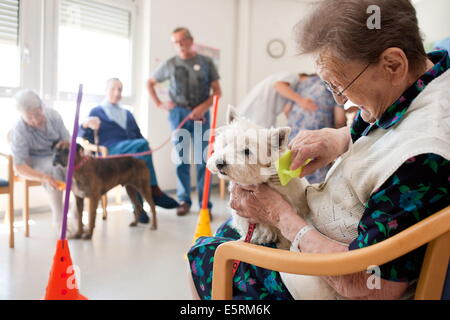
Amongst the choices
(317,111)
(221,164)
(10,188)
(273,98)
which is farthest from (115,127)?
(221,164)

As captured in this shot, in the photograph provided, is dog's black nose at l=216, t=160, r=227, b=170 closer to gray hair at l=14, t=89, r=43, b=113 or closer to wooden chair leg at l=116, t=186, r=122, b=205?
gray hair at l=14, t=89, r=43, b=113

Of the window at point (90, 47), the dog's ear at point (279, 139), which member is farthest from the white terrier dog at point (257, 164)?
the window at point (90, 47)

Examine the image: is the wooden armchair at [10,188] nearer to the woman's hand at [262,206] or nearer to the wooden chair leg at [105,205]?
the wooden chair leg at [105,205]

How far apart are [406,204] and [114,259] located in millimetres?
1952

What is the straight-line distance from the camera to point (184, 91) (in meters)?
2.89

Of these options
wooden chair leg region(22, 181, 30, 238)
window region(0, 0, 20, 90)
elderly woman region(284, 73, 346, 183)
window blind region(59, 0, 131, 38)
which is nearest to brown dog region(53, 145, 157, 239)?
wooden chair leg region(22, 181, 30, 238)

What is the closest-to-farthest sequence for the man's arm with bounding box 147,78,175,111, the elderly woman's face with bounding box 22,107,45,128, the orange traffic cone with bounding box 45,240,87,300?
the orange traffic cone with bounding box 45,240,87,300, the elderly woman's face with bounding box 22,107,45,128, the man's arm with bounding box 147,78,175,111

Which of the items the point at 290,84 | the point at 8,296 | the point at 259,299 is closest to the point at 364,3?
the point at 259,299

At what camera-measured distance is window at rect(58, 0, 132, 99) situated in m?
2.02

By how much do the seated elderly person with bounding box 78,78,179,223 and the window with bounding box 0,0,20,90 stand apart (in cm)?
43

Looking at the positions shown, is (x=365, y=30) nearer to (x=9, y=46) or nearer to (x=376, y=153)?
(x=376, y=153)

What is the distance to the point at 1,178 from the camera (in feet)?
8.09
